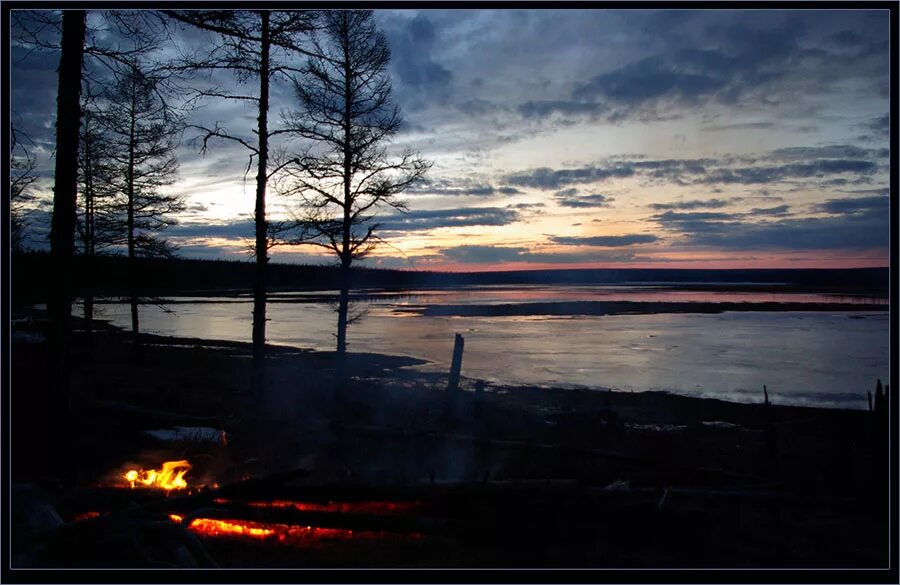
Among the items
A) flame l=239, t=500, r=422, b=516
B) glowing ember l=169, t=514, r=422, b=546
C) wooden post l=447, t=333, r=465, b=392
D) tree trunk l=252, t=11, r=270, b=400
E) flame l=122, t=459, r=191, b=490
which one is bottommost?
glowing ember l=169, t=514, r=422, b=546

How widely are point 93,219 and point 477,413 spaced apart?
22.2m

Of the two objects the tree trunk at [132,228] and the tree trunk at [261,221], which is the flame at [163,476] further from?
the tree trunk at [132,228]

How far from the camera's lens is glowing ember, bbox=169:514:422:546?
7.58m

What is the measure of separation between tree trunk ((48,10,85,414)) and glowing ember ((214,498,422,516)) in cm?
566

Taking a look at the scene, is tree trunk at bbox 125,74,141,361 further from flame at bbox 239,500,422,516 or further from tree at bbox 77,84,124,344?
flame at bbox 239,500,422,516

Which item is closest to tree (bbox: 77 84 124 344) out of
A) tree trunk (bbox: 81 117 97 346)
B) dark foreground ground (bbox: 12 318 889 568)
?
tree trunk (bbox: 81 117 97 346)

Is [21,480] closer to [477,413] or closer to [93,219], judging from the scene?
[477,413]

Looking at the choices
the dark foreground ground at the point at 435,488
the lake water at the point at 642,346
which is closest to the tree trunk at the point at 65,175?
the dark foreground ground at the point at 435,488

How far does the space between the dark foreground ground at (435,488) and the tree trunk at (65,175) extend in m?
0.68

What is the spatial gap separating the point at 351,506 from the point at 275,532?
3.19 ft

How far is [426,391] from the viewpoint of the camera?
20844 mm

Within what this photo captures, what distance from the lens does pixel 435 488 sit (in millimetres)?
7875

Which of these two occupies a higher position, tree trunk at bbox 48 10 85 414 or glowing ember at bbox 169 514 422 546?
tree trunk at bbox 48 10 85 414

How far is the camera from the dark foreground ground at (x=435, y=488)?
7.26m
